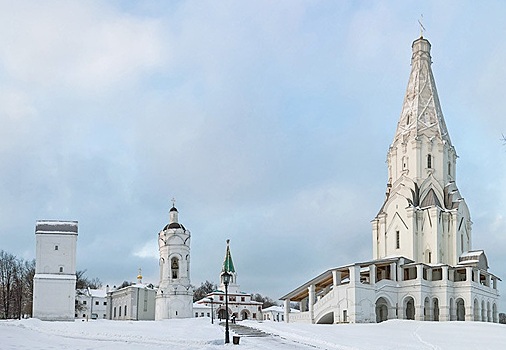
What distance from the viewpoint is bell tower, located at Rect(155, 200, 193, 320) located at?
61031 millimetres

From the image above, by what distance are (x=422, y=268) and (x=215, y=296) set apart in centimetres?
4670

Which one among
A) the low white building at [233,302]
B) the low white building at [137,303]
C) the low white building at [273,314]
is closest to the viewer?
the low white building at [137,303]

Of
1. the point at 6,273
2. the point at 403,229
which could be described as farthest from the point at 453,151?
the point at 6,273

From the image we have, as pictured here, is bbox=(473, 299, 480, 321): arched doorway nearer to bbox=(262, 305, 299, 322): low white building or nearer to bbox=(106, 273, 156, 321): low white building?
bbox=(106, 273, 156, 321): low white building

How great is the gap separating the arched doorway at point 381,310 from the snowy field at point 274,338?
14550mm

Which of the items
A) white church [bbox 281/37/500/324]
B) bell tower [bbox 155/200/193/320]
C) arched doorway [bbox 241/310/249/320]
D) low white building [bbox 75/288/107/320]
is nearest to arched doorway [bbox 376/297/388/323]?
white church [bbox 281/37/500/324]

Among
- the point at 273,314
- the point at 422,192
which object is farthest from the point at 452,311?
the point at 273,314

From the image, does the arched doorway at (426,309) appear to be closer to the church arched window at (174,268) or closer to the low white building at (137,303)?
the church arched window at (174,268)

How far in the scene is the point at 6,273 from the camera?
216 ft

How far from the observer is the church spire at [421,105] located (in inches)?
2408

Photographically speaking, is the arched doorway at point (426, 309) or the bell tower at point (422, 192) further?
the bell tower at point (422, 192)

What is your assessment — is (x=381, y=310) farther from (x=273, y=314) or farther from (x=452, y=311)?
(x=273, y=314)

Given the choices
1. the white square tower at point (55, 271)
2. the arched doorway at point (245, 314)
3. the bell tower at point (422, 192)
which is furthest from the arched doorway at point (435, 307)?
the arched doorway at point (245, 314)

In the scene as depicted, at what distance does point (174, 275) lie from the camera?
205ft
